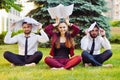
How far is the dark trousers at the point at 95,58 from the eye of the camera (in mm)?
9023

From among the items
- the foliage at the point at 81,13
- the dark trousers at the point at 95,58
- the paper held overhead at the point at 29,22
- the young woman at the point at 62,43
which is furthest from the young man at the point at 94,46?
the foliage at the point at 81,13

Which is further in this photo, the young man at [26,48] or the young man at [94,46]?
the young man at [26,48]

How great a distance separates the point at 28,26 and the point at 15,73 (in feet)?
5.86

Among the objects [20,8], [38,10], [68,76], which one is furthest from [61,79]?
[38,10]

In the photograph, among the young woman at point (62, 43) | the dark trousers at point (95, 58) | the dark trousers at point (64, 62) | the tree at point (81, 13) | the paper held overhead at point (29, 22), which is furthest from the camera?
the tree at point (81, 13)

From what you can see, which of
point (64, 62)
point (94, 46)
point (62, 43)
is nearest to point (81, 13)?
point (94, 46)

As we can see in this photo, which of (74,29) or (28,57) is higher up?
(74,29)

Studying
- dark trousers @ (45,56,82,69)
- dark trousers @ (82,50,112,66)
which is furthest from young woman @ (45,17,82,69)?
dark trousers @ (82,50,112,66)

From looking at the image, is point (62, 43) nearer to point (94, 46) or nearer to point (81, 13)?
point (94, 46)

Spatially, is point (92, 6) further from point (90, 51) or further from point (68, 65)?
point (68, 65)

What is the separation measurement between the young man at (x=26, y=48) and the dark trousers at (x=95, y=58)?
3.13ft

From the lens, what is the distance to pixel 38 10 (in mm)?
17797

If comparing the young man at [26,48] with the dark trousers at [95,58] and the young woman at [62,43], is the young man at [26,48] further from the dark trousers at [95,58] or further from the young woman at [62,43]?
the dark trousers at [95,58]

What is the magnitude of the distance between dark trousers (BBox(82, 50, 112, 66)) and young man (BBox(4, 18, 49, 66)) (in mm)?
953
